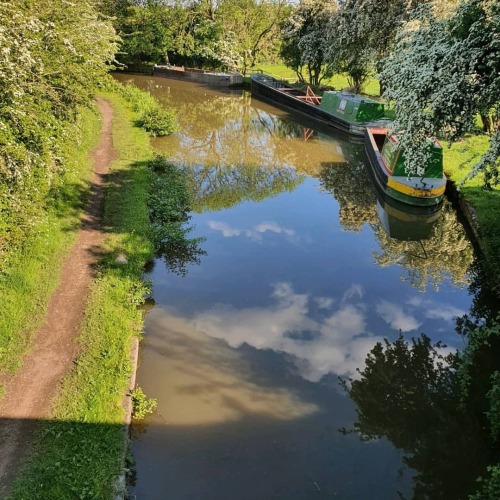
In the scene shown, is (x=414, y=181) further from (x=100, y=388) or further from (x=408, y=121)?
(x=100, y=388)

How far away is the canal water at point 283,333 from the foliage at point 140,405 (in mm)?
125

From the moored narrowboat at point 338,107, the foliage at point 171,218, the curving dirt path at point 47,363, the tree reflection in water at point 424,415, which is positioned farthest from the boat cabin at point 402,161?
the curving dirt path at point 47,363

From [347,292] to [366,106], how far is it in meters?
15.0

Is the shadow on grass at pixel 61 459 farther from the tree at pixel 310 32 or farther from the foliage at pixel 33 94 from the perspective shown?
the tree at pixel 310 32

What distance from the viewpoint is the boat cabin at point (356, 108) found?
22.7m

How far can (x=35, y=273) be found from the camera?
8969mm

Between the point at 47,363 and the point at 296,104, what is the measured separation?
2427cm

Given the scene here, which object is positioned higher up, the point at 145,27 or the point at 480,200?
the point at 145,27

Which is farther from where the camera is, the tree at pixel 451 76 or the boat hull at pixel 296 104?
the boat hull at pixel 296 104

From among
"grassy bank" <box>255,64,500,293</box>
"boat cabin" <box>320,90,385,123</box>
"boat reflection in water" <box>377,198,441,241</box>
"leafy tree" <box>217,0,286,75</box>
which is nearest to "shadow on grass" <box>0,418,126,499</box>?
"grassy bank" <box>255,64,500,293</box>

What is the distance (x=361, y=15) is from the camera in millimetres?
23141

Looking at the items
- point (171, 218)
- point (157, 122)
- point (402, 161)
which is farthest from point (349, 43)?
point (171, 218)

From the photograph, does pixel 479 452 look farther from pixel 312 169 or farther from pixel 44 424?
pixel 312 169

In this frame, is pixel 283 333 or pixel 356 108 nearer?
pixel 283 333
